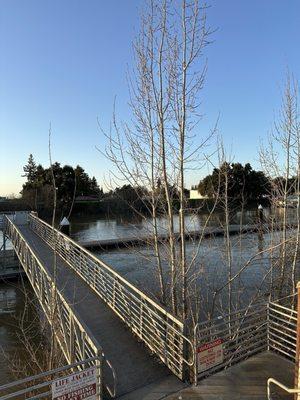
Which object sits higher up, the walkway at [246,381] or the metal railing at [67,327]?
the metal railing at [67,327]

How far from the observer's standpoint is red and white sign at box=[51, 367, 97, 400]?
534 cm

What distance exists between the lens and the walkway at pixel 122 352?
6.70m

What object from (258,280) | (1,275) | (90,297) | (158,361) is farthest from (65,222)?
(158,361)

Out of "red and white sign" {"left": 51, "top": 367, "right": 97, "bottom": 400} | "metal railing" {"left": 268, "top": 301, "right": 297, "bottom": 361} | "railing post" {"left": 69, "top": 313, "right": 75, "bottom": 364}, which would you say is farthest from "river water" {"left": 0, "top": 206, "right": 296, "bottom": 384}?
"red and white sign" {"left": 51, "top": 367, "right": 97, "bottom": 400}

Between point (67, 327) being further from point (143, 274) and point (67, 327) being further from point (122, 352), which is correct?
point (143, 274)

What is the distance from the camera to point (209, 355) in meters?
Answer: 6.66

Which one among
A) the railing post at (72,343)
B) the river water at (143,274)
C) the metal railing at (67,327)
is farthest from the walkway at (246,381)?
the river water at (143,274)

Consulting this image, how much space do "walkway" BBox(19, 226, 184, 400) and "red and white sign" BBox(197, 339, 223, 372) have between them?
54 centimetres

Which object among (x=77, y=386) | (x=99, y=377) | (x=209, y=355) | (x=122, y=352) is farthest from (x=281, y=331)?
(x=77, y=386)

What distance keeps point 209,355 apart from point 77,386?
2.36m

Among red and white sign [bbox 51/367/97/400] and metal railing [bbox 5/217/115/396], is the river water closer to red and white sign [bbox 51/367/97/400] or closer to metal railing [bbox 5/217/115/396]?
metal railing [bbox 5/217/115/396]

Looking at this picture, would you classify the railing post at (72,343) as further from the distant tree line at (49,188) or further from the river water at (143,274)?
the distant tree line at (49,188)

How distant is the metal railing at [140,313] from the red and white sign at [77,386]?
5.58 ft

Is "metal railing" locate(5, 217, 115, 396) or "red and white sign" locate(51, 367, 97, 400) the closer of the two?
"red and white sign" locate(51, 367, 97, 400)
